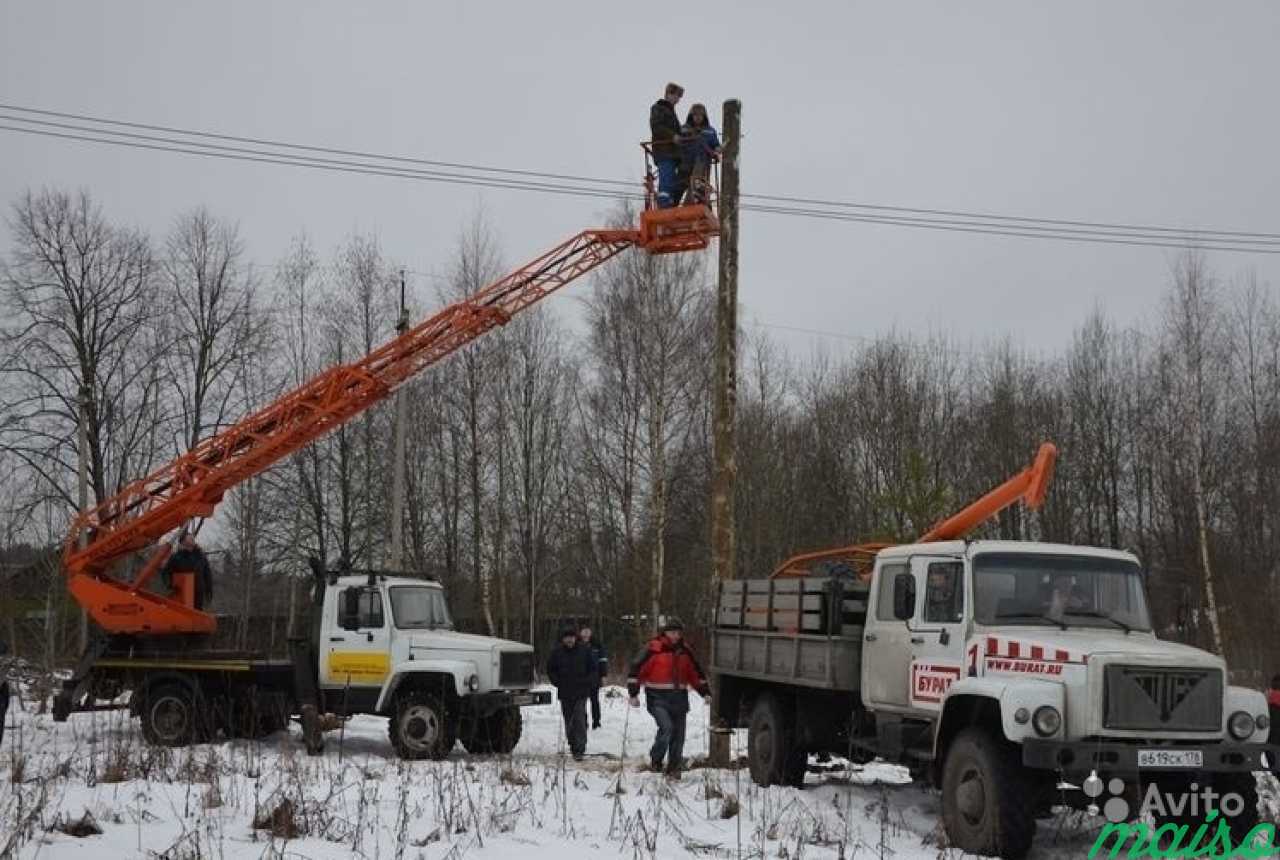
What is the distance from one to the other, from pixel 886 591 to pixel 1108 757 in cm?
306

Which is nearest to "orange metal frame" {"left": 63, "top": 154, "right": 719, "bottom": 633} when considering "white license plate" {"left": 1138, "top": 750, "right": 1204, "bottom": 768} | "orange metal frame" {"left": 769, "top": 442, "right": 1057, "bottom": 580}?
"orange metal frame" {"left": 769, "top": 442, "right": 1057, "bottom": 580}

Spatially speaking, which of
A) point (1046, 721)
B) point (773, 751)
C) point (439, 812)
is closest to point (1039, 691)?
point (1046, 721)

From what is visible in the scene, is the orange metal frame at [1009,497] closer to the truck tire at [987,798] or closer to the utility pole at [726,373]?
the utility pole at [726,373]

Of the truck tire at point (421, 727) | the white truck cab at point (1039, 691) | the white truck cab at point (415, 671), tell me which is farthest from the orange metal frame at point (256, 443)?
the white truck cab at point (1039, 691)

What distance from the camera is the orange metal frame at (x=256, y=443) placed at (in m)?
14.6

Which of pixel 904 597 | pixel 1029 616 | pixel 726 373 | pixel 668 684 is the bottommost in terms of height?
pixel 668 684

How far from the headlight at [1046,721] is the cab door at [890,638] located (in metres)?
1.95

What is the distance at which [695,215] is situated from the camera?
532 inches

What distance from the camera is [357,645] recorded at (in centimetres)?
1418

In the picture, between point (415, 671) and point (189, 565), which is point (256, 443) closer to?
point (189, 565)

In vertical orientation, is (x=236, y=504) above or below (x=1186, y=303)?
below

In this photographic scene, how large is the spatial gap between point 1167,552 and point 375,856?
122ft

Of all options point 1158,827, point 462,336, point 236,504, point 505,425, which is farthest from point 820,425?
point 1158,827

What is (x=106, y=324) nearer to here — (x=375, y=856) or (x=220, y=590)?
(x=220, y=590)
